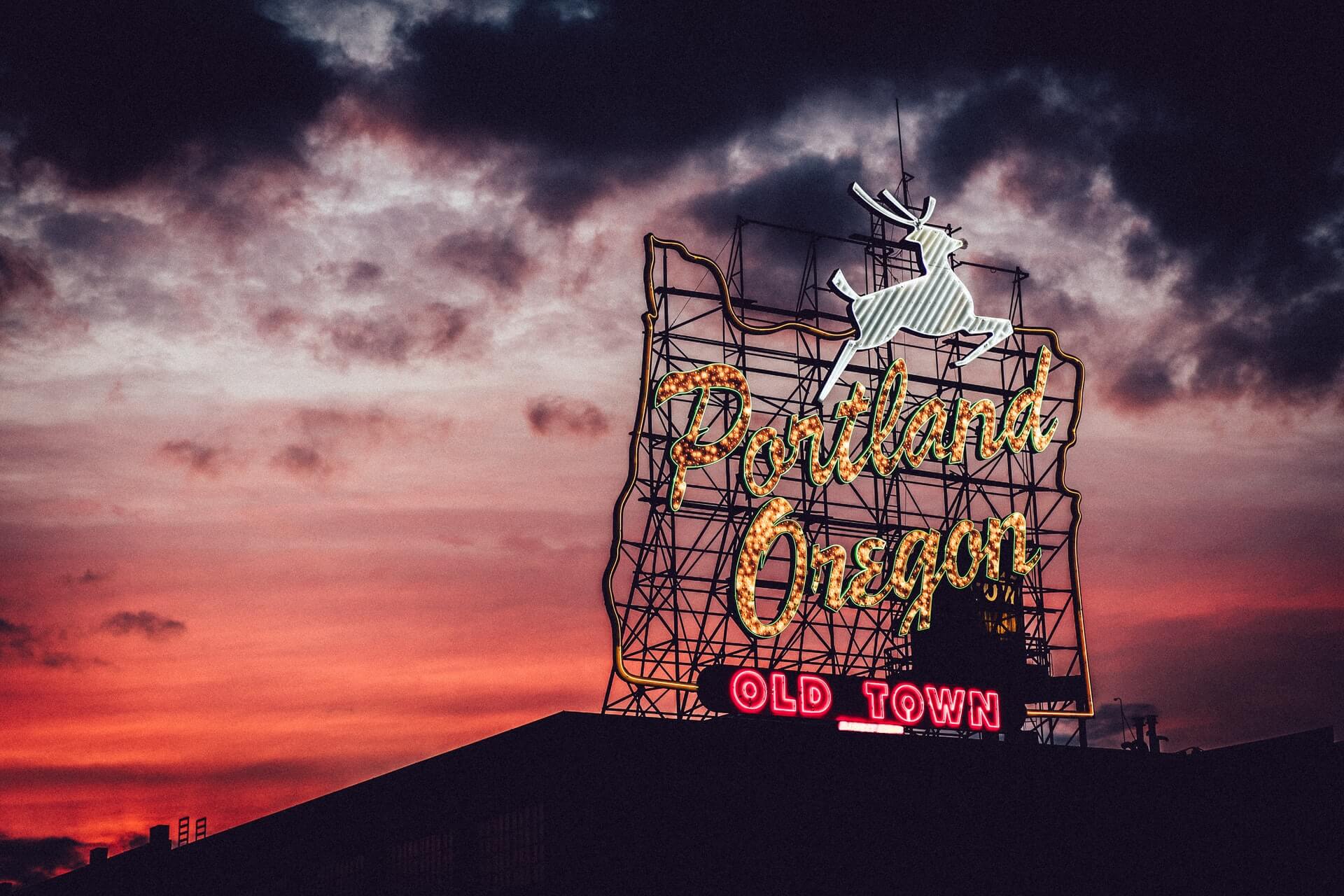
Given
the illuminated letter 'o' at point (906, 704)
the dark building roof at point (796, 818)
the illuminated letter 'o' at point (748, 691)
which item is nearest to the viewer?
the illuminated letter 'o' at point (748, 691)

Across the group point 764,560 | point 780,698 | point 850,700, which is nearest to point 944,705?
point 850,700

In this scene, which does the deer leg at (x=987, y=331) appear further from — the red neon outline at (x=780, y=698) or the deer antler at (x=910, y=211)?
the red neon outline at (x=780, y=698)

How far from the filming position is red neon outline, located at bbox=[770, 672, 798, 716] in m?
27.2

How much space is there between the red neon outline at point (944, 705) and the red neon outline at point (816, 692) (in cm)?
210

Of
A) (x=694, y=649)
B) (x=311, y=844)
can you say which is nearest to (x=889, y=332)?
(x=694, y=649)

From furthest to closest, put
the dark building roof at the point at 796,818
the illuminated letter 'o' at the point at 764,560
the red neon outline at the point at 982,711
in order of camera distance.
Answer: the illuminated letter 'o' at the point at 764,560
the red neon outline at the point at 982,711
the dark building roof at the point at 796,818

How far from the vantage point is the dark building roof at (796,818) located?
1077 inches

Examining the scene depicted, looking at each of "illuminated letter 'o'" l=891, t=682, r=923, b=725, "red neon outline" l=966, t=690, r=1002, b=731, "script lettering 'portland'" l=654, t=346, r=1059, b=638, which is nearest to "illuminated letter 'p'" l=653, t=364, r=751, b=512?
"script lettering 'portland'" l=654, t=346, r=1059, b=638

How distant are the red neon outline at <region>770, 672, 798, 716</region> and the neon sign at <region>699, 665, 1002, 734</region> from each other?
0.04 feet

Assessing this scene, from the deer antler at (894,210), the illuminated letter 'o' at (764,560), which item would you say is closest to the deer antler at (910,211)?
the deer antler at (894,210)

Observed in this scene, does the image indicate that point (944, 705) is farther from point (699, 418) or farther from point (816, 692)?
point (699, 418)

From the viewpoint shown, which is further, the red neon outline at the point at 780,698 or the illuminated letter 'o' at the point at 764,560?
the illuminated letter 'o' at the point at 764,560

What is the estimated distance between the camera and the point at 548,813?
27.4 m

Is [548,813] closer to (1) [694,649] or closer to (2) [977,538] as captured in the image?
(1) [694,649]
